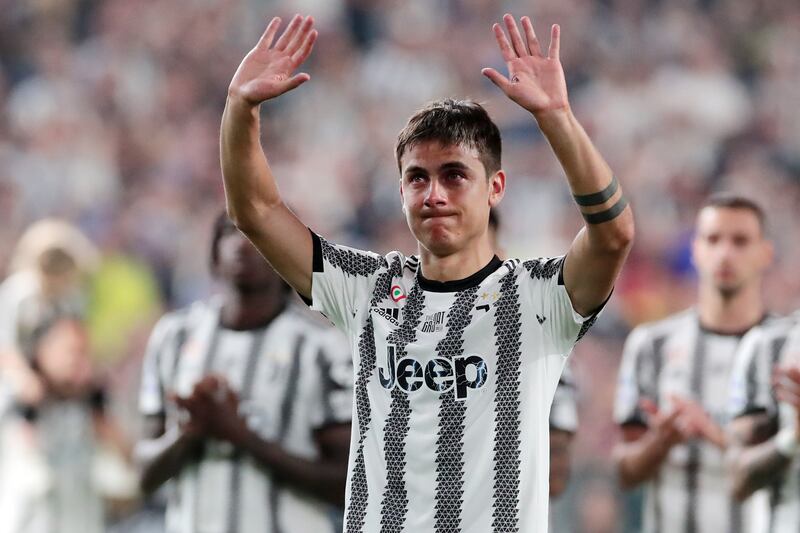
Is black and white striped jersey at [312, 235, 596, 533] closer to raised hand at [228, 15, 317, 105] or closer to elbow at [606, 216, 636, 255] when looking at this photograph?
elbow at [606, 216, 636, 255]

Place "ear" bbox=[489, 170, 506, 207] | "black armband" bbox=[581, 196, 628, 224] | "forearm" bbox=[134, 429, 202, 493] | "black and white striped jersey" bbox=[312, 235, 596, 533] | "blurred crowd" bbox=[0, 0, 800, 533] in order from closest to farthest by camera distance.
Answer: "black armband" bbox=[581, 196, 628, 224] < "black and white striped jersey" bbox=[312, 235, 596, 533] < "ear" bbox=[489, 170, 506, 207] < "forearm" bbox=[134, 429, 202, 493] < "blurred crowd" bbox=[0, 0, 800, 533]

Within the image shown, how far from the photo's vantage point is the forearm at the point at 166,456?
5180 millimetres

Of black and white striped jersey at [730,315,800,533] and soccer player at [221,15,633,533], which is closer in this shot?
soccer player at [221,15,633,533]

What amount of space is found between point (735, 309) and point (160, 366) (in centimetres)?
238

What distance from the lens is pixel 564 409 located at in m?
5.33

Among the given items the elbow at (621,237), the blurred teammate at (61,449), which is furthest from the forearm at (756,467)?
the blurred teammate at (61,449)

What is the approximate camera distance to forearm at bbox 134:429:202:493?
5.18 metres

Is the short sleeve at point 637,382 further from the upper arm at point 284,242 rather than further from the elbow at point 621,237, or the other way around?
the elbow at point 621,237

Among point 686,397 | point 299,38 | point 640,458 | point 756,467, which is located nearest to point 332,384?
point 640,458

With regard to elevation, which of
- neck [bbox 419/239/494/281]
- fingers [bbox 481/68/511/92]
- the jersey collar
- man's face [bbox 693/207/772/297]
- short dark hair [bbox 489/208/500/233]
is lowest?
the jersey collar

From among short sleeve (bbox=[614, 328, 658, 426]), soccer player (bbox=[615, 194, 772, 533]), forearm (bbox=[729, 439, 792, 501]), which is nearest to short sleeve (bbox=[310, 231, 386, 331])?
forearm (bbox=[729, 439, 792, 501])

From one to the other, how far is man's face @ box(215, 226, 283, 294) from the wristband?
1.91m

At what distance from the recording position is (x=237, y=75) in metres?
3.48

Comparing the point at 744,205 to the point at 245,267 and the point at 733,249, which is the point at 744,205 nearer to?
the point at 733,249
